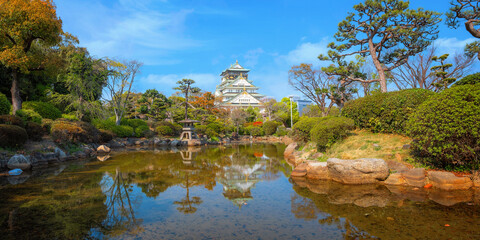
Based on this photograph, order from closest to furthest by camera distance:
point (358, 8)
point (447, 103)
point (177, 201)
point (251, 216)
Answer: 1. point (251, 216)
2. point (177, 201)
3. point (447, 103)
4. point (358, 8)

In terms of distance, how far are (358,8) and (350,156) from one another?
967 cm

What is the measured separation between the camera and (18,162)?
883 cm

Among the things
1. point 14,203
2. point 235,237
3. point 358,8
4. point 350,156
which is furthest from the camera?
point 358,8

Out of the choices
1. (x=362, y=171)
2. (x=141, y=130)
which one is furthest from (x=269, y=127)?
(x=362, y=171)

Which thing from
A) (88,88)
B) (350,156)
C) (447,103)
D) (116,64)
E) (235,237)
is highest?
(116,64)

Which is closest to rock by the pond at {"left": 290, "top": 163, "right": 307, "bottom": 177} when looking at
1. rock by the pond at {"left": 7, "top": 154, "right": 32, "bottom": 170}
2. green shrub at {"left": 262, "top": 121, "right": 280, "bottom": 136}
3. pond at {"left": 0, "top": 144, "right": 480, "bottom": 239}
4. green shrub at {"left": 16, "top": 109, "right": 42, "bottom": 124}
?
pond at {"left": 0, "top": 144, "right": 480, "bottom": 239}

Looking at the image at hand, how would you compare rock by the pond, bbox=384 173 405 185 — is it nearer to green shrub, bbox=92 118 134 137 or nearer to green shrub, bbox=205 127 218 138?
green shrub, bbox=92 118 134 137

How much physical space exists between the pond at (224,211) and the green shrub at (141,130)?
16.7m

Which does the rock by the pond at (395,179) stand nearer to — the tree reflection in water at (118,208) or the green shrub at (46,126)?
the tree reflection in water at (118,208)

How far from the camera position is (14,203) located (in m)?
4.96

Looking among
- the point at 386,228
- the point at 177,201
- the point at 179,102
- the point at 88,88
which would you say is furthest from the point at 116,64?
the point at 386,228

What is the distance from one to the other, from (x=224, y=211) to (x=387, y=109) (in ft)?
23.4

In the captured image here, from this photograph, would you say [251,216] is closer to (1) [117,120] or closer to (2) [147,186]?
(2) [147,186]

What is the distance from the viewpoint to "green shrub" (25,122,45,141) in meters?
11.6
